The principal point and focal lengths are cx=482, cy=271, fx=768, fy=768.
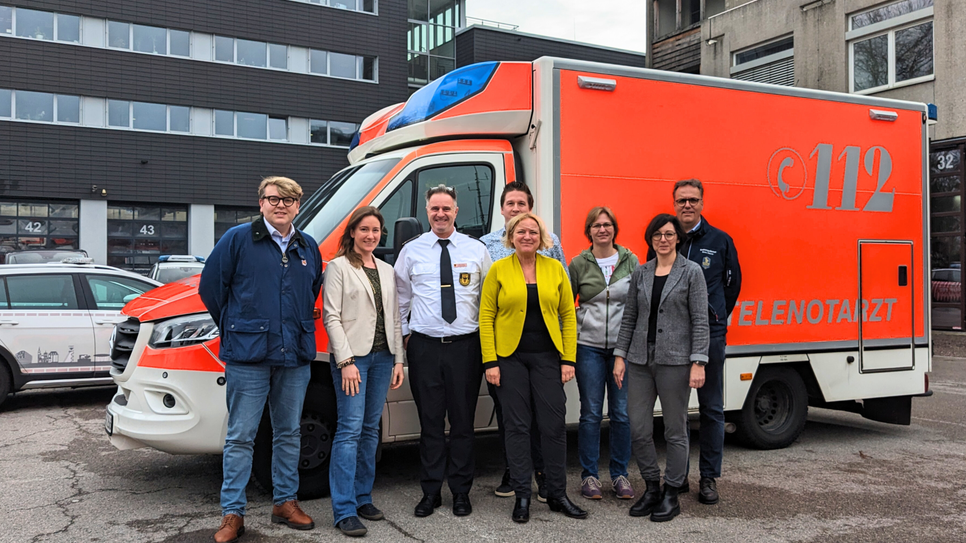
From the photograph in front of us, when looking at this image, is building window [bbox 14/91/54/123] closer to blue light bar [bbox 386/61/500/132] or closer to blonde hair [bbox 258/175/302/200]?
blue light bar [bbox 386/61/500/132]

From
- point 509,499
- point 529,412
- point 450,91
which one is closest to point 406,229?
point 529,412

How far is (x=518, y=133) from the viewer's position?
5.84 metres

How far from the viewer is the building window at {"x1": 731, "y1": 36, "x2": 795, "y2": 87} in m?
19.0

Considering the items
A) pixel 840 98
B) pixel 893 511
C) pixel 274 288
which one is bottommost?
pixel 893 511

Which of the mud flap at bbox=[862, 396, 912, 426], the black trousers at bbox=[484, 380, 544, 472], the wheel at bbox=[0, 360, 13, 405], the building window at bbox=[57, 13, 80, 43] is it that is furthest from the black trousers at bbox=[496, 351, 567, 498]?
the building window at bbox=[57, 13, 80, 43]

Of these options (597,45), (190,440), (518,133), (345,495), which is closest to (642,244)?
(518,133)

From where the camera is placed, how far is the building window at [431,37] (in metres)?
36.1

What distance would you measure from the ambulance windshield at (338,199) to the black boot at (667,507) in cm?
281

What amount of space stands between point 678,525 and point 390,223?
273 cm

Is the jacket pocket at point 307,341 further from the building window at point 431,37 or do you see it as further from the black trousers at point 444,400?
the building window at point 431,37

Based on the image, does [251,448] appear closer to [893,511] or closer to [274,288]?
[274,288]

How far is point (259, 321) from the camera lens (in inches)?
167

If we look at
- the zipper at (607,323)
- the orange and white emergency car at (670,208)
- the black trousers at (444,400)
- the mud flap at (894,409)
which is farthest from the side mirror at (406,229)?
the mud flap at (894,409)

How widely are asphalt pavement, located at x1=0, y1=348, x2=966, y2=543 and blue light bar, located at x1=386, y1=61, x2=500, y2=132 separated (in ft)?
9.21
